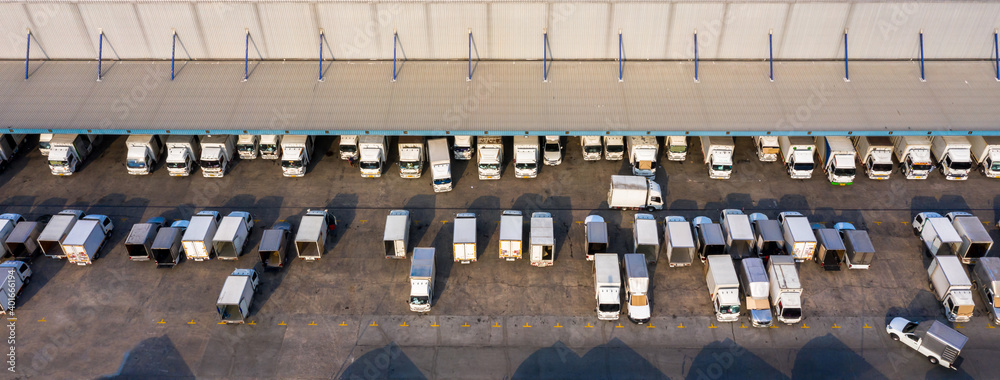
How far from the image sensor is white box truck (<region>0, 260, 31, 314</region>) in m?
40.8

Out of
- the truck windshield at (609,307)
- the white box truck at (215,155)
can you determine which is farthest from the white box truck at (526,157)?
the white box truck at (215,155)

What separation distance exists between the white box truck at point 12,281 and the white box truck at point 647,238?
125 feet

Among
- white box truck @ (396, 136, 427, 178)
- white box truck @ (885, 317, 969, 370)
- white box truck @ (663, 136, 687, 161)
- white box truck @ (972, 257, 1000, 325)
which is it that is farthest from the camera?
white box truck @ (663, 136, 687, 161)

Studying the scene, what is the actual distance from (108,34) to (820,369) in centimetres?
5461

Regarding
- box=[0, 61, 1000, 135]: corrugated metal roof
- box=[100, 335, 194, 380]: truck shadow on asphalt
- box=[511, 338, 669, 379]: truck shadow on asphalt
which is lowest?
box=[511, 338, 669, 379]: truck shadow on asphalt

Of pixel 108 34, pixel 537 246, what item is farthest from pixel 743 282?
pixel 108 34

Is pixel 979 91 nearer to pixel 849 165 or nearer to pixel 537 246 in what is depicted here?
pixel 849 165

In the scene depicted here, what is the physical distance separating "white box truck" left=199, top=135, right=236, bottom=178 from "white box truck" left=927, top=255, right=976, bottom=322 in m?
48.3

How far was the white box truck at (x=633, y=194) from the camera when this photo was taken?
4731 centimetres

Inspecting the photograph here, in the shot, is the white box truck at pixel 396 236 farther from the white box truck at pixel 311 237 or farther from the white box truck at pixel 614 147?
the white box truck at pixel 614 147

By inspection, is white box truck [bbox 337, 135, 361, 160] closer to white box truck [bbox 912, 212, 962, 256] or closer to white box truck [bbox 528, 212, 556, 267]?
white box truck [bbox 528, 212, 556, 267]

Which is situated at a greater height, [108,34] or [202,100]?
[108,34]

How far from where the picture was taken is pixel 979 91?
51.0m

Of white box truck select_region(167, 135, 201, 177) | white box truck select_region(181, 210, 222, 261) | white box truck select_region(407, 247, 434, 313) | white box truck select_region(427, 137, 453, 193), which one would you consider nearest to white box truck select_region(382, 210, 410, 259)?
white box truck select_region(407, 247, 434, 313)
